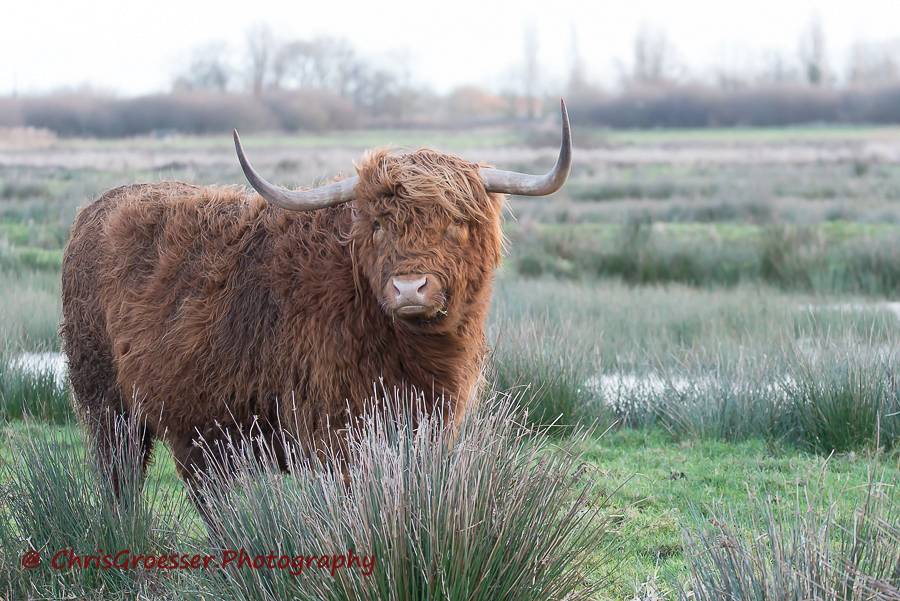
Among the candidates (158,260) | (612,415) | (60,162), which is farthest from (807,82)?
(158,260)

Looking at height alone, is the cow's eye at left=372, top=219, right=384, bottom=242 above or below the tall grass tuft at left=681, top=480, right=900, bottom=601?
above

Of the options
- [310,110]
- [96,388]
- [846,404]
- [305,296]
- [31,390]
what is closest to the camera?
[305,296]

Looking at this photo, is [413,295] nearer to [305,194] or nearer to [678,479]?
[305,194]

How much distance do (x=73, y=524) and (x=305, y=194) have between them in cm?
173

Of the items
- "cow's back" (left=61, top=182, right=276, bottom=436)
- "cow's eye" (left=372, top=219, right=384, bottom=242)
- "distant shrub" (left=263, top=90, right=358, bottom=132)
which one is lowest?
"cow's back" (left=61, top=182, right=276, bottom=436)

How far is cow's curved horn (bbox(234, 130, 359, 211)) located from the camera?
4.68 metres

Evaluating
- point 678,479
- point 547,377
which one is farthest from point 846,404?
point 547,377

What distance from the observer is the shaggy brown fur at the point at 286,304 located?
14.6 feet

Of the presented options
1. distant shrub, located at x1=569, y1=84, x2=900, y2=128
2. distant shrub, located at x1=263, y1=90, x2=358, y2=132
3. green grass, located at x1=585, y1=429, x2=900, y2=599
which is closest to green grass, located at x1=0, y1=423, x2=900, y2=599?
green grass, located at x1=585, y1=429, x2=900, y2=599

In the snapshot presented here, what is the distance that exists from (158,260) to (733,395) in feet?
13.9

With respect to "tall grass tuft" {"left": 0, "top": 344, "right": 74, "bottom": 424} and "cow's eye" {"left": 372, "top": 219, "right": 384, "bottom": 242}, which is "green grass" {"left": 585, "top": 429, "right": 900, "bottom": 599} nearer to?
"cow's eye" {"left": 372, "top": 219, "right": 384, "bottom": 242}

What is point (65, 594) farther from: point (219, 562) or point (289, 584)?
point (289, 584)

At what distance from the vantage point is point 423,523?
129 inches

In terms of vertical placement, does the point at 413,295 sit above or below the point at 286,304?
above
